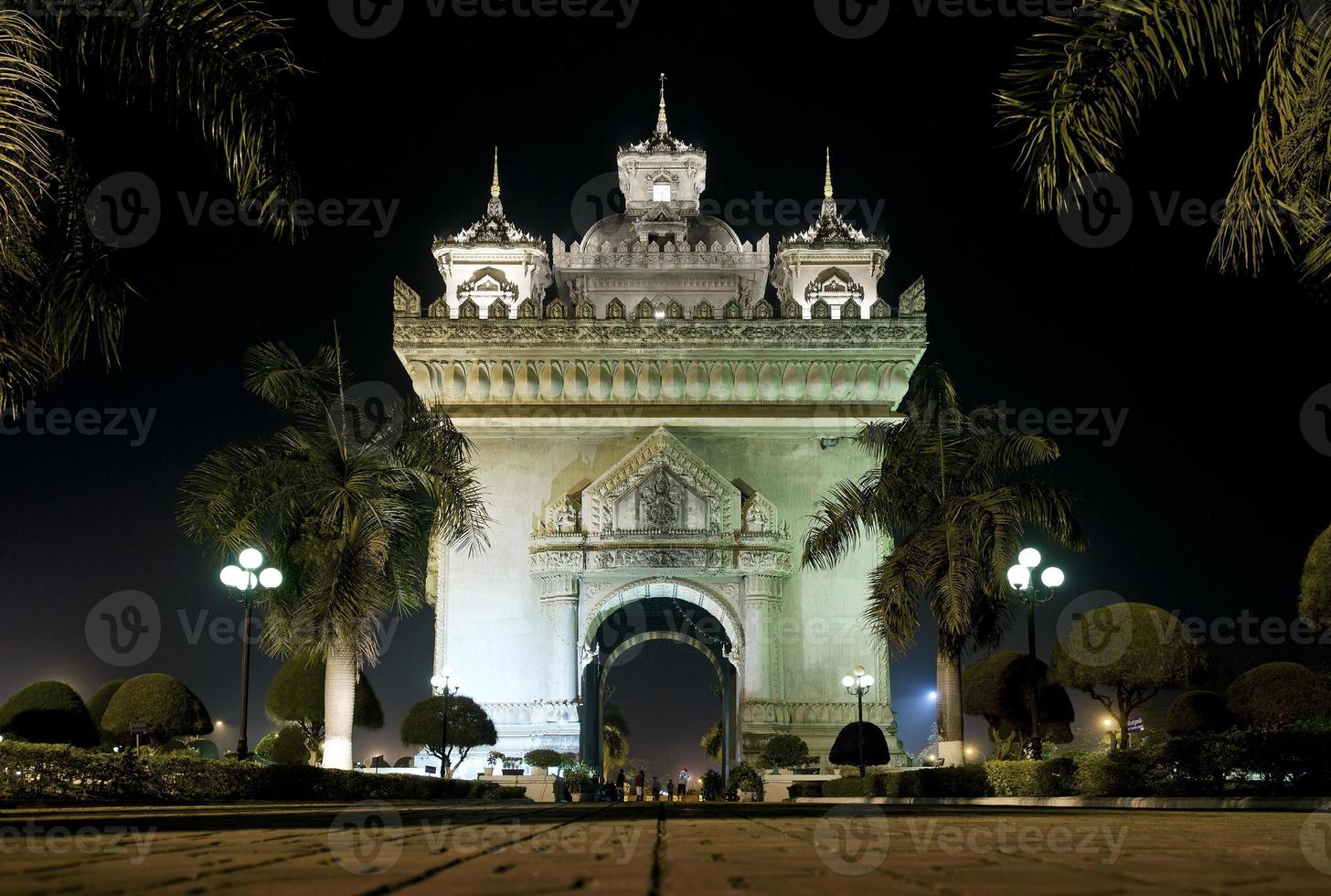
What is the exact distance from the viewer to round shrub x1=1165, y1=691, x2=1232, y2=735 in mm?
29141

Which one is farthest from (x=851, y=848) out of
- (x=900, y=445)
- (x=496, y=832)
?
(x=900, y=445)

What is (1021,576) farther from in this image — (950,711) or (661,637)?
(661,637)

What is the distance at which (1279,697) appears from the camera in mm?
26672

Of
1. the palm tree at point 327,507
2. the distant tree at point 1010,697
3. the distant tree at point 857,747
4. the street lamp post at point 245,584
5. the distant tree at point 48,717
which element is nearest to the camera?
the street lamp post at point 245,584

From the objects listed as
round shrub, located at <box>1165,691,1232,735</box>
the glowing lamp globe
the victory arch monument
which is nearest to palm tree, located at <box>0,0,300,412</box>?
the glowing lamp globe

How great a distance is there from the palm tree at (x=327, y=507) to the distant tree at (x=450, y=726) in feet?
27.6

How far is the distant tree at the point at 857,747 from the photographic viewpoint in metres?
28.0

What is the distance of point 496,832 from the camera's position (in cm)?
594

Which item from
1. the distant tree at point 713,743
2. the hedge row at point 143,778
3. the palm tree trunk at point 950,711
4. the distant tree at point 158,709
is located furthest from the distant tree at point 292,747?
the distant tree at point 713,743

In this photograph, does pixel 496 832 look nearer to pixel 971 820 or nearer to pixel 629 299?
pixel 971 820

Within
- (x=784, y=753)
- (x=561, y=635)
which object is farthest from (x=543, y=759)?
(x=784, y=753)

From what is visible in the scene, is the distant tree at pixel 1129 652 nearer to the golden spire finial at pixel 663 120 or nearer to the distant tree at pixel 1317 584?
the distant tree at pixel 1317 584

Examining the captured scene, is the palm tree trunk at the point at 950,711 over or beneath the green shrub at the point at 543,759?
over

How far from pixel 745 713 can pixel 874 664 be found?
10.7 ft
